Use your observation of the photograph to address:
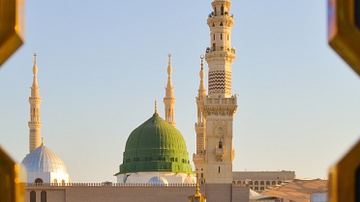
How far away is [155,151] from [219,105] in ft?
30.8

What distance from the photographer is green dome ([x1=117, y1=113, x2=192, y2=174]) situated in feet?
192

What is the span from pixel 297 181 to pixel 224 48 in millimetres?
7823

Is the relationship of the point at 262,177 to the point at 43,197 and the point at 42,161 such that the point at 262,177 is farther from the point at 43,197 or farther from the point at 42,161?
the point at 43,197

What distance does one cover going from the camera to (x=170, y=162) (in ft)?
192

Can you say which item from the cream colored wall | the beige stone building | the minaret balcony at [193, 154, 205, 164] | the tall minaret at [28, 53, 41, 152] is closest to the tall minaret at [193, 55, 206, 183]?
the minaret balcony at [193, 154, 205, 164]

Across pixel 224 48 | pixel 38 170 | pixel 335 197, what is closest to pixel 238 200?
pixel 224 48

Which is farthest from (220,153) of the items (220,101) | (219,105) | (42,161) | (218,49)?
(42,161)

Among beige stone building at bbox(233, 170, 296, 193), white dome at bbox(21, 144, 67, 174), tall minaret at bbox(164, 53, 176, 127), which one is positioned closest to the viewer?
white dome at bbox(21, 144, 67, 174)

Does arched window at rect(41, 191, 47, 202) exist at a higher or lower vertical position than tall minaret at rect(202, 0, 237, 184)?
lower

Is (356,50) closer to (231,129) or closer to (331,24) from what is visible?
(331,24)

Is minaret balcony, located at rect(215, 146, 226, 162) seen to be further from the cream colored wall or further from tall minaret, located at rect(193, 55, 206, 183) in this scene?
tall minaret, located at rect(193, 55, 206, 183)

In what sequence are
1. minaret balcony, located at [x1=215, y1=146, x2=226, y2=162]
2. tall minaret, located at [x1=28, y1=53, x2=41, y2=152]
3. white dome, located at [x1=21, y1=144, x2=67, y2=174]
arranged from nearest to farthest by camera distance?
1. minaret balcony, located at [x1=215, y1=146, x2=226, y2=162]
2. white dome, located at [x1=21, y1=144, x2=67, y2=174]
3. tall minaret, located at [x1=28, y1=53, x2=41, y2=152]

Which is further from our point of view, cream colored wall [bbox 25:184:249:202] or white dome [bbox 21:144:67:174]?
white dome [bbox 21:144:67:174]

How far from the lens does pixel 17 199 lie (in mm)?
1403
